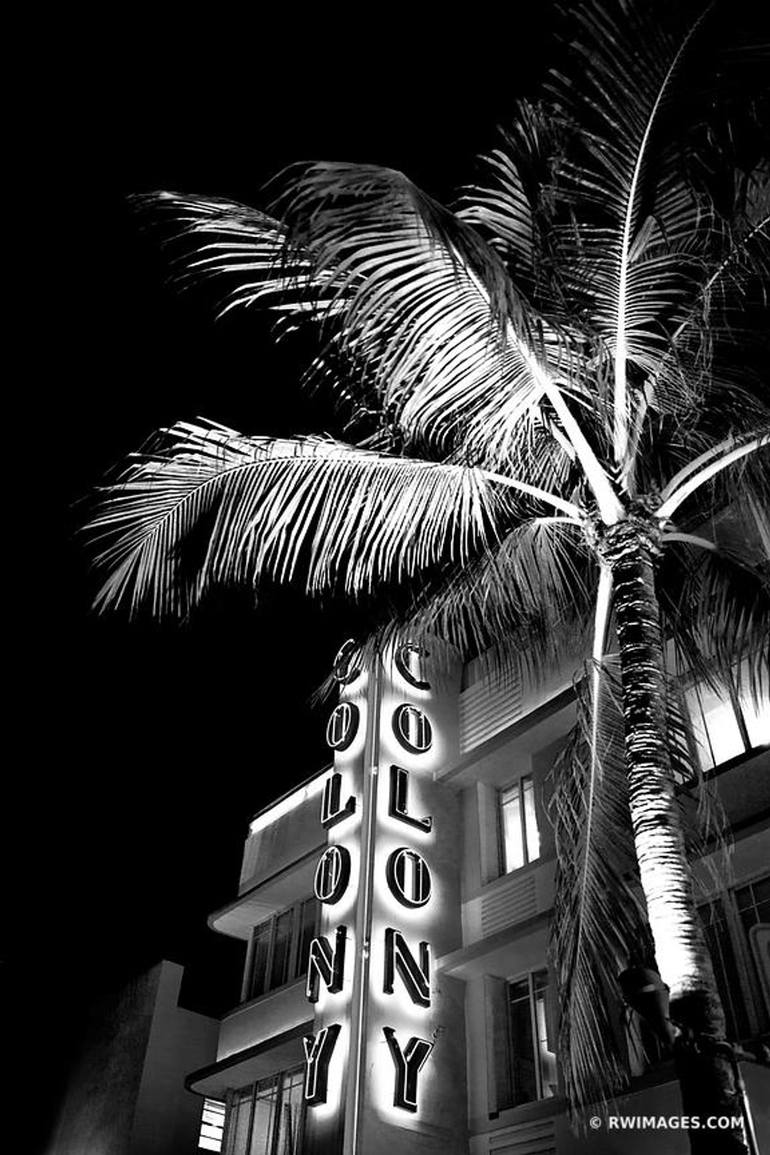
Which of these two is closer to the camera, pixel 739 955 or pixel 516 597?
pixel 516 597

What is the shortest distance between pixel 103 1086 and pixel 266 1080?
665cm

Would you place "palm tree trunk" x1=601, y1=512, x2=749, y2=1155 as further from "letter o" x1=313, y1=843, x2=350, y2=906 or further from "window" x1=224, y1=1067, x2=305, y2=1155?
"window" x1=224, y1=1067, x2=305, y2=1155

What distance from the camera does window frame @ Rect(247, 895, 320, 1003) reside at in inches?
773

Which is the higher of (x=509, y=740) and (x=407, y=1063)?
(x=509, y=740)

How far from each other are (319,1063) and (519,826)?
510 centimetres

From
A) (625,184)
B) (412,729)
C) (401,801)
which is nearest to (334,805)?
(401,801)

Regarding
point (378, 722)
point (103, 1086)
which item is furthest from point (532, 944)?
point (103, 1086)

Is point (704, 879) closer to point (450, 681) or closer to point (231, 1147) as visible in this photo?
point (450, 681)

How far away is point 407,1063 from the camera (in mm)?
14383

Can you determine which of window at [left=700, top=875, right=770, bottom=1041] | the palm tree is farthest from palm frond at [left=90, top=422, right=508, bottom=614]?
window at [left=700, top=875, right=770, bottom=1041]

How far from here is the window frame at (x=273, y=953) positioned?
1964 cm

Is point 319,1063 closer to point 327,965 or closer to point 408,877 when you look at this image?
point 327,965

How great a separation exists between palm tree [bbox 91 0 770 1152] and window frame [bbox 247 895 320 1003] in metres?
11.2

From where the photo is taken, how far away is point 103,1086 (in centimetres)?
2327
